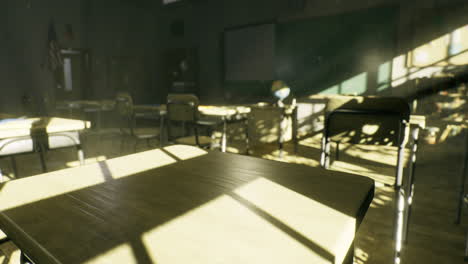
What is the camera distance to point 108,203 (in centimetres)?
61

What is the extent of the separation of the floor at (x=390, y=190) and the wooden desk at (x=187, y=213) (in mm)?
1288

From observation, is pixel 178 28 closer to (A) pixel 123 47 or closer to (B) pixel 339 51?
(A) pixel 123 47

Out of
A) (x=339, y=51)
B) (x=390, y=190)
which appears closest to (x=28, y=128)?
(x=390, y=190)

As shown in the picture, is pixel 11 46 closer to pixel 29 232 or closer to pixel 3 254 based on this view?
pixel 3 254

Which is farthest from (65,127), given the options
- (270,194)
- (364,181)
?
(364,181)

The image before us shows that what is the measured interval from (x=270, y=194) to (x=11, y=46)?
27.5 ft

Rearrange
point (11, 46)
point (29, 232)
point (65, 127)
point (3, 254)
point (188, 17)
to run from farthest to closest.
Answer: point (188, 17)
point (11, 46)
point (3, 254)
point (65, 127)
point (29, 232)

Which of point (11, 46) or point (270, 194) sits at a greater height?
point (11, 46)

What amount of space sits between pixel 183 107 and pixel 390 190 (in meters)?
2.22

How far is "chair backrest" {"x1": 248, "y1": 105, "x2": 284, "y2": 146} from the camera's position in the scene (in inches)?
181

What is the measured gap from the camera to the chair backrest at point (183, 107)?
9.82 ft

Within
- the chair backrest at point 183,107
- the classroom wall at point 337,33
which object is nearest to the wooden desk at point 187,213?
the chair backrest at point 183,107

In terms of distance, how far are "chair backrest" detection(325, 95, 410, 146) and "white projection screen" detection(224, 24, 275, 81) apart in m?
4.54

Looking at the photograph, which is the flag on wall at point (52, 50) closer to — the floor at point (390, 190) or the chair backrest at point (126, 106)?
the floor at point (390, 190)
